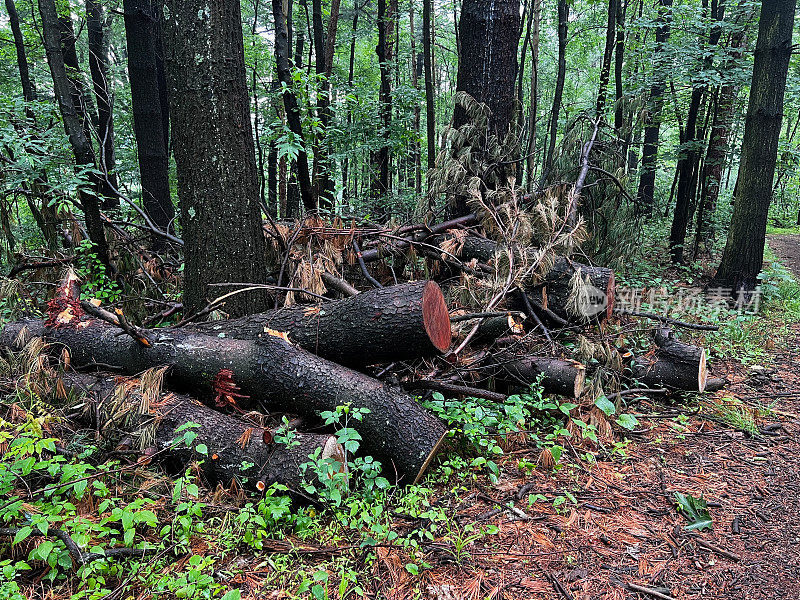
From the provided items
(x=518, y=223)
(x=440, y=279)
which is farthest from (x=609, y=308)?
(x=440, y=279)

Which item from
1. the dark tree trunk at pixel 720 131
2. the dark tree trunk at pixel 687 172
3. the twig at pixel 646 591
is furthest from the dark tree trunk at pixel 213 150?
the dark tree trunk at pixel 720 131

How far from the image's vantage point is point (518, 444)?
3.43 m

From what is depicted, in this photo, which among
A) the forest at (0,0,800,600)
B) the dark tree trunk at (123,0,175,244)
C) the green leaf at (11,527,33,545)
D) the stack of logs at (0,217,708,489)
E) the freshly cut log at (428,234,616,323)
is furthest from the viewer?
the dark tree trunk at (123,0,175,244)

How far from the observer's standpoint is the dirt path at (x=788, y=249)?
1038 centimetres

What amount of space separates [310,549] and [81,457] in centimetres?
150

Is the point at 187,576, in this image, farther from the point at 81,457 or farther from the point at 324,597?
the point at 81,457

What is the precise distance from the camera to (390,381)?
140 inches

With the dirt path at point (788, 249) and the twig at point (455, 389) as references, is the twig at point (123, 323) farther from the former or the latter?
the dirt path at point (788, 249)

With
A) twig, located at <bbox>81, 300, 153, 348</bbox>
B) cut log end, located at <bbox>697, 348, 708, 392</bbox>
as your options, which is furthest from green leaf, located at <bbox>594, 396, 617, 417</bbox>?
twig, located at <bbox>81, 300, 153, 348</bbox>

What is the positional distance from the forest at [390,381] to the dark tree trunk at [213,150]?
0.8 inches

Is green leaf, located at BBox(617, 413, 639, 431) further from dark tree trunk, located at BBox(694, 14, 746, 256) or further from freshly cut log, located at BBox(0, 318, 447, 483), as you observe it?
dark tree trunk, located at BBox(694, 14, 746, 256)

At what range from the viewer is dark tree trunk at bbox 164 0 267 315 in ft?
12.4

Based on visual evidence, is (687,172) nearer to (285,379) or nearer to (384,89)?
(384,89)

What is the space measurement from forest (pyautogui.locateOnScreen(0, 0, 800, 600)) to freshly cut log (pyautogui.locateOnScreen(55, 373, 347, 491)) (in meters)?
0.02
